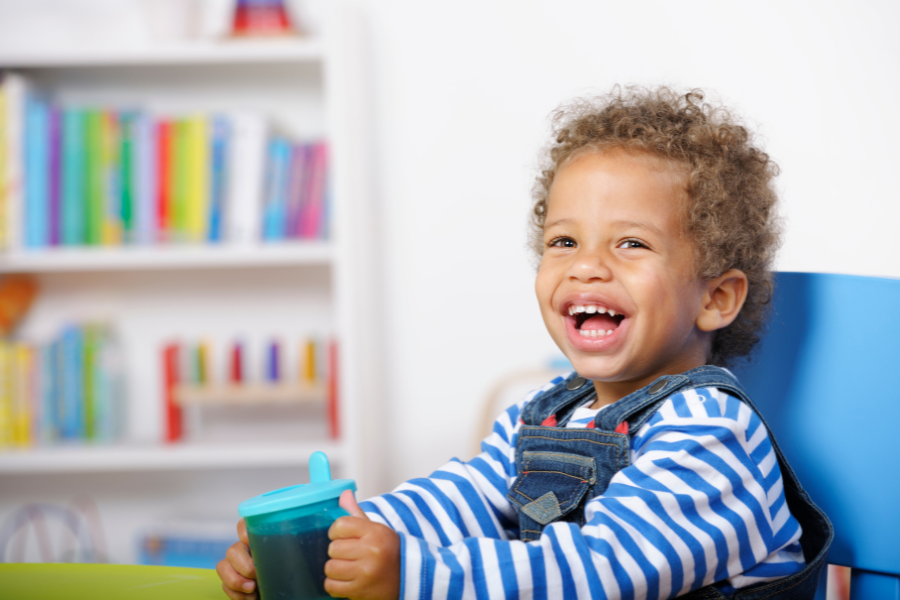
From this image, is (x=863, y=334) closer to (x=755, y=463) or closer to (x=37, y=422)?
Result: (x=755, y=463)

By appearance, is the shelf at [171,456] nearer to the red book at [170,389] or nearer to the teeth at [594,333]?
the red book at [170,389]

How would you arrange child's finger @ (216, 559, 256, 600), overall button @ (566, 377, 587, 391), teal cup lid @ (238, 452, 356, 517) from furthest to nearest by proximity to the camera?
overall button @ (566, 377, 587, 391), child's finger @ (216, 559, 256, 600), teal cup lid @ (238, 452, 356, 517)

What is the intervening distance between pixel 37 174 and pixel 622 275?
1413mm

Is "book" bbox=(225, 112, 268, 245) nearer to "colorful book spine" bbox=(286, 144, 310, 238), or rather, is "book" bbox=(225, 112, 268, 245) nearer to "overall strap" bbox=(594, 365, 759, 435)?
"colorful book spine" bbox=(286, 144, 310, 238)

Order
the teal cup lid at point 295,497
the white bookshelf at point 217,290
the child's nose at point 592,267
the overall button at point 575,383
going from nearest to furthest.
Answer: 1. the teal cup lid at point 295,497
2. the child's nose at point 592,267
3. the overall button at point 575,383
4. the white bookshelf at point 217,290

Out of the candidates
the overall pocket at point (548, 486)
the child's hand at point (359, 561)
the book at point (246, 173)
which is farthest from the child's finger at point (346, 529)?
the book at point (246, 173)

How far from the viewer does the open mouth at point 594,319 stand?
0.76 m

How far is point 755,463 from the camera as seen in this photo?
0.66m

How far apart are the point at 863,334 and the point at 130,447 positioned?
4.94 ft

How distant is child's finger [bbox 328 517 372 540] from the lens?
53 centimetres

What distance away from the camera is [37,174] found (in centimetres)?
168

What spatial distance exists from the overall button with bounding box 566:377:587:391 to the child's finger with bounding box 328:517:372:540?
0.38m

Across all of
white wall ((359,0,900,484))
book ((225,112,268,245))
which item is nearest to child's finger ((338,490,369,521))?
book ((225,112,268,245))

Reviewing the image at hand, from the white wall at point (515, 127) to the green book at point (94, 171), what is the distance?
358 millimetres
